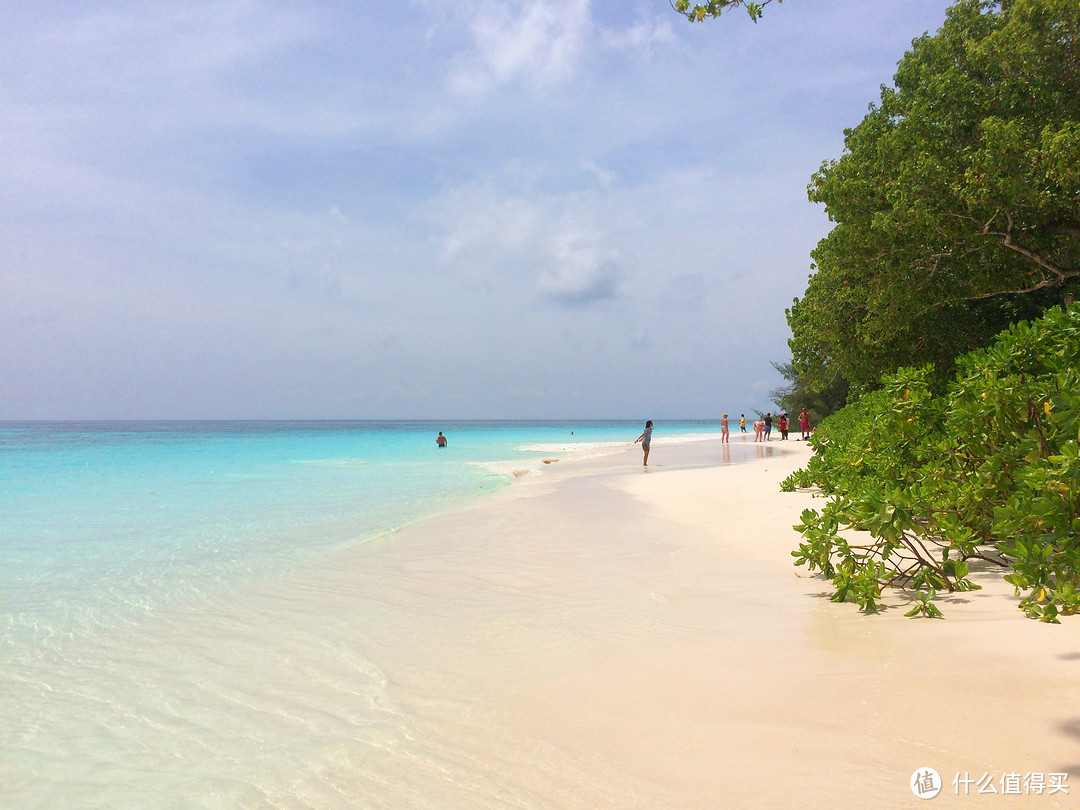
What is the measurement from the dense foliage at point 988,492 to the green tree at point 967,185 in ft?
14.8

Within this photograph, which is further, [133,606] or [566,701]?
[133,606]

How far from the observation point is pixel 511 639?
5.50 metres

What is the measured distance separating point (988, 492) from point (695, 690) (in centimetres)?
357

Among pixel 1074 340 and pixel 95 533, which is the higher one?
pixel 1074 340

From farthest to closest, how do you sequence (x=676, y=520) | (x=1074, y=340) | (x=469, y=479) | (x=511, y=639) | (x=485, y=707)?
(x=469, y=479) < (x=676, y=520) < (x=511, y=639) < (x=1074, y=340) < (x=485, y=707)

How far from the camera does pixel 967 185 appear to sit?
9.59 m

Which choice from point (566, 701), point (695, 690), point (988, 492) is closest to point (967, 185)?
point (988, 492)

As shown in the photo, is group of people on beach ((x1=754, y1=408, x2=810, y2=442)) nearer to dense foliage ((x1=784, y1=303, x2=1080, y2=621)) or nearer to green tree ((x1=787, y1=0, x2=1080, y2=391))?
green tree ((x1=787, y1=0, x2=1080, y2=391))

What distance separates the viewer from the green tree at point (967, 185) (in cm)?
924

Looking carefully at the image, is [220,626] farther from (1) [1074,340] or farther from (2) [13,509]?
(2) [13,509]

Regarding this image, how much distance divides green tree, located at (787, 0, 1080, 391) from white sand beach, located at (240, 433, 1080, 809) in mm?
6688

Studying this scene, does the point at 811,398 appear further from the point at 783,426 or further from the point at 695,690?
the point at 695,690

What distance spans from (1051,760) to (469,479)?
21.5 metres

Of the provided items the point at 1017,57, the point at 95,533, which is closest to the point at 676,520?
the point at 1017,57
